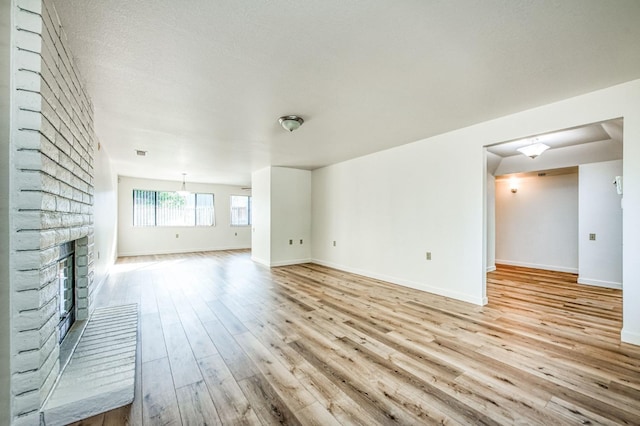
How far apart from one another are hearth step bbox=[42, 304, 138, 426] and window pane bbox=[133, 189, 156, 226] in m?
6.64

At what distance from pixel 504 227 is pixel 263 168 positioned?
19.9ft

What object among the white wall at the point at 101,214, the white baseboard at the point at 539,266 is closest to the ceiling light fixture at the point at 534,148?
the white baseboard at the point at 539,266

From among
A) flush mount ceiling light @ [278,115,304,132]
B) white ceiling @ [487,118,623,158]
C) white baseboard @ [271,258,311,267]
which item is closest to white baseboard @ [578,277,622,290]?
white ceiling @ [487,118,623,158]

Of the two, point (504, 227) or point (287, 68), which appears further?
point (504, 227)

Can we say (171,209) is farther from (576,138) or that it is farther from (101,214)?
(576,138)

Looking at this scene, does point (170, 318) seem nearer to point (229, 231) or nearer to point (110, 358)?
point (110, 358)

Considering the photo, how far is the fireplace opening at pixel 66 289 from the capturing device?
6.79 feet

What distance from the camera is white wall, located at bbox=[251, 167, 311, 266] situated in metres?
6.14

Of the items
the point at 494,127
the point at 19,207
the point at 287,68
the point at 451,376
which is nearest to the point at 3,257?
the point at 19,207

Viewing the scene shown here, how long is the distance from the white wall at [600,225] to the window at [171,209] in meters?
9.62

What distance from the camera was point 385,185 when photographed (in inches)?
188

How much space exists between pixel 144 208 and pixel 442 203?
845 cm

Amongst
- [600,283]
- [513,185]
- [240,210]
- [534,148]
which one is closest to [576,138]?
[534,148]

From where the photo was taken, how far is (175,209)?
8.65 metres
